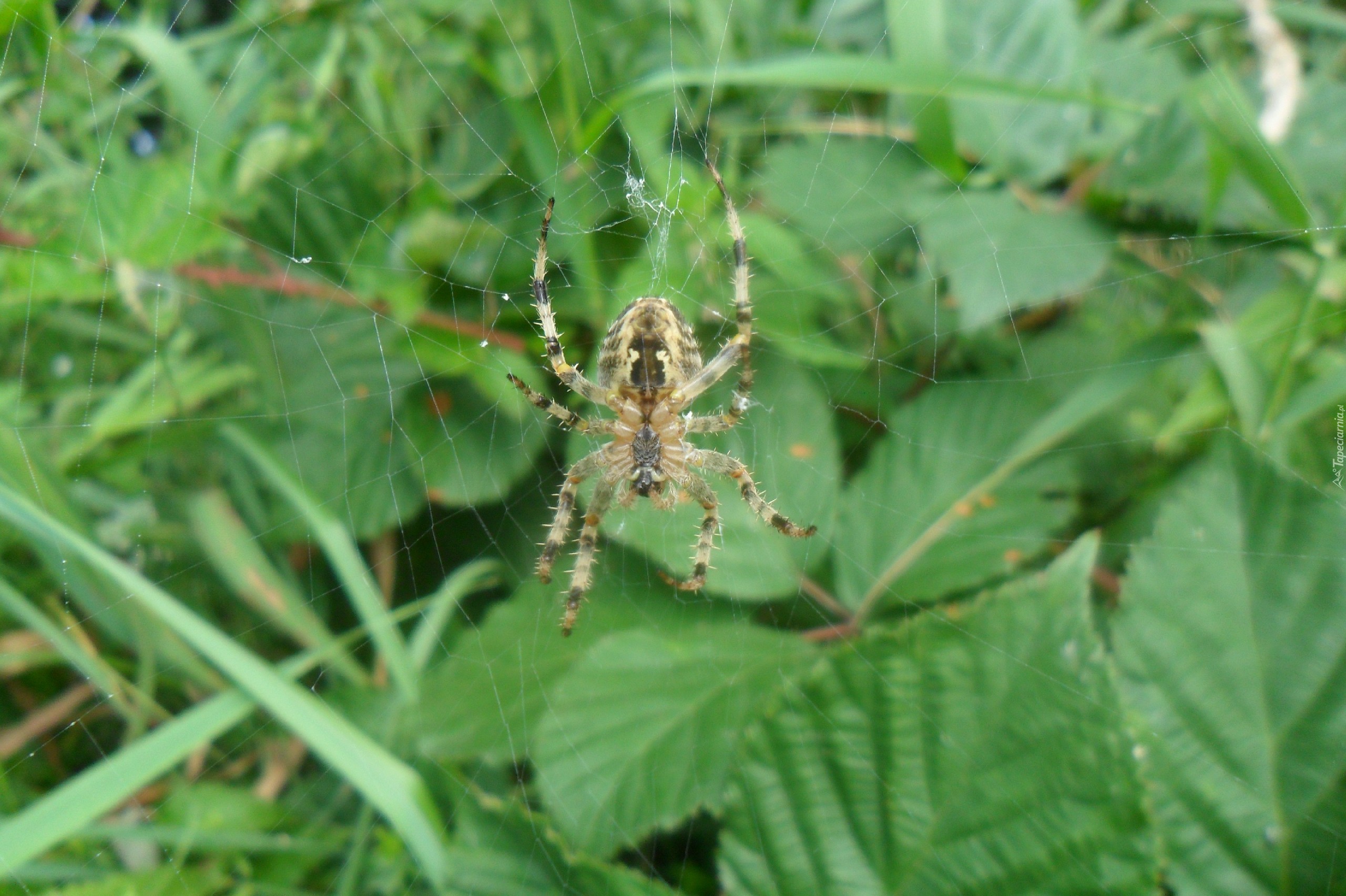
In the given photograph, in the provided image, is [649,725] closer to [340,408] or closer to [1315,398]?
[340,408]

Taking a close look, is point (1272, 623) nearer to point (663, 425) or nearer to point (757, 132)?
point (663, 425)

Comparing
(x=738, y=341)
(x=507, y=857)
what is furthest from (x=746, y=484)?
(x=507, y=857)

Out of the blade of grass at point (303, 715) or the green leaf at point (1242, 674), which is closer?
the green leaf at point (1242, 674)

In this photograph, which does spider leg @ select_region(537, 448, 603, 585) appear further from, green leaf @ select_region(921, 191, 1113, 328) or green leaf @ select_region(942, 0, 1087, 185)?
green leaf @ select_region(942, 0, 1087, 185)

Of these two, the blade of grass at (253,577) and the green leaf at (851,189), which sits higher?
the green leaf at (851,189)

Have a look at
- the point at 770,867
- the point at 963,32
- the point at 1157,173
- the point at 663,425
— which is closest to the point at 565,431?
the point at 663,425

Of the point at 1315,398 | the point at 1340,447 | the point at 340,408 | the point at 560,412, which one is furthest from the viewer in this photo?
the point at 340,408

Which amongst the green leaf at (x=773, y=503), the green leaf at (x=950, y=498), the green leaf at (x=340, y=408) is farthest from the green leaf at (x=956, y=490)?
the green leaf at (x=340, y=408)

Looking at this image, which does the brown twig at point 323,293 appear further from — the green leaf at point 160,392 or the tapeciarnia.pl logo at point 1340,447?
the tapeciarnia.pl logo at point 1340,447
